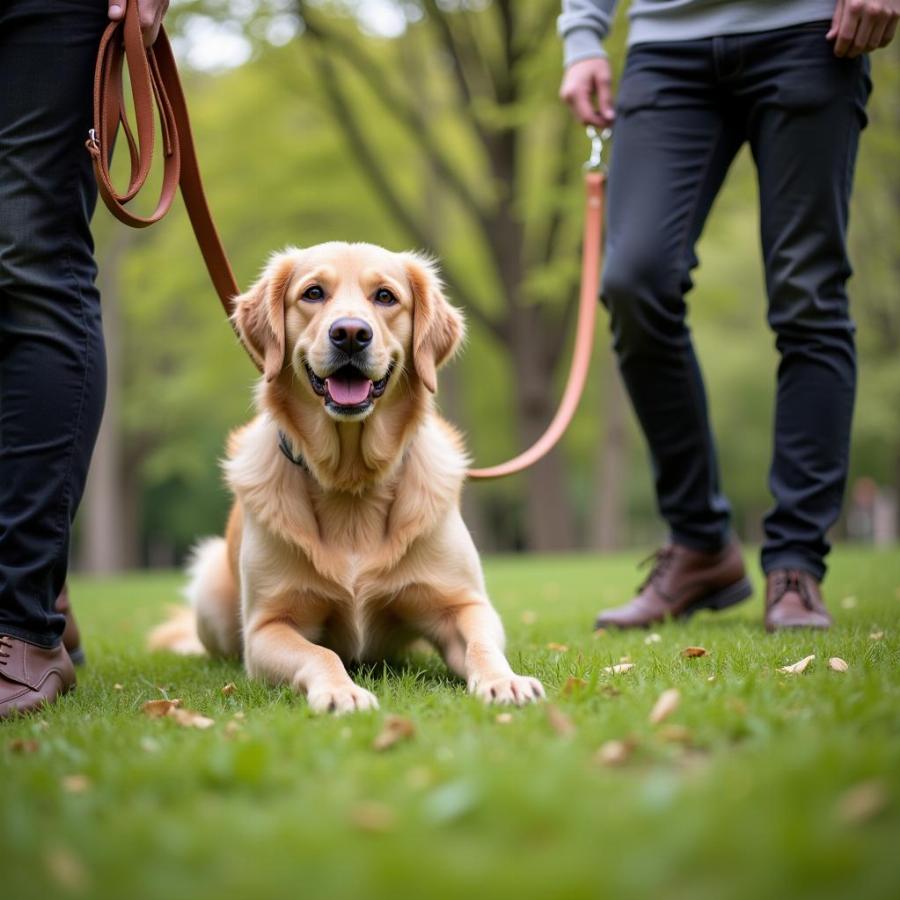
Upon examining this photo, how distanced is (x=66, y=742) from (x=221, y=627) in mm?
1691

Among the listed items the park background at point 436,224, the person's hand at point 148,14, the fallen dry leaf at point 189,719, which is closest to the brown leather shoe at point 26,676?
the fallen dry leaf at point 189,719

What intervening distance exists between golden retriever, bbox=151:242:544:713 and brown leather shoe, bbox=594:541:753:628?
1.01 m

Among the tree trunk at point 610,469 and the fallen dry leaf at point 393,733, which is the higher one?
the fallen dry leaf at point 393,733

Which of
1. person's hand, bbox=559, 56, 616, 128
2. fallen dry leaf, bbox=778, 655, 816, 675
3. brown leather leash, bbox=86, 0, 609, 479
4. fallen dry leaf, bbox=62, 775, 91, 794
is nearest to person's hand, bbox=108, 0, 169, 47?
brown leather leash, bbox=86, 0, 609, 479

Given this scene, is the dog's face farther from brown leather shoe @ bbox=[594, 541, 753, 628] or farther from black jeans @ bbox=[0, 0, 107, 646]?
brown leather shoe @ bbox=[594, 541, 753, 628]

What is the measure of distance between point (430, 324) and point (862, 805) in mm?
2299

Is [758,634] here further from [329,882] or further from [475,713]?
[329,882]

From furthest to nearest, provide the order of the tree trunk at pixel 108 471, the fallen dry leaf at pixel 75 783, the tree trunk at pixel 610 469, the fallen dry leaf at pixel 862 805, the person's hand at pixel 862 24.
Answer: the tree trunk at pixel 610 469
the tree trunk at pixel 108 471
the person's hand at pixel 862 24
the fallen dry leaf at pixel 75 783
the fallen dry leaf at pixel 862 805

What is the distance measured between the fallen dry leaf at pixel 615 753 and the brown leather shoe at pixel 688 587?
7.25ft

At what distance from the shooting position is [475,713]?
90.4 inches

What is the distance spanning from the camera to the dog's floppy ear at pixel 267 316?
3.37 meters

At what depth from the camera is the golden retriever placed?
3100 millimetres

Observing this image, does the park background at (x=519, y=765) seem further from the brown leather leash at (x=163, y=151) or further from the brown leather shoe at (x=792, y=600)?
the brown leather leash at (x=163, y=151)

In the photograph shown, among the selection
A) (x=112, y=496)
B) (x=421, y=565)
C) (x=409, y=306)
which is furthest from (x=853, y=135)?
(x=112, y=496)
